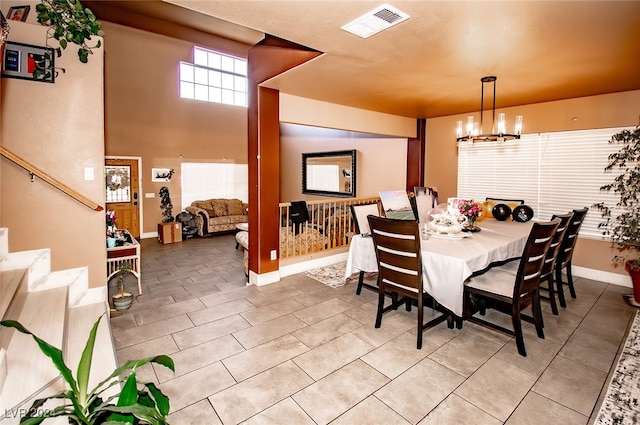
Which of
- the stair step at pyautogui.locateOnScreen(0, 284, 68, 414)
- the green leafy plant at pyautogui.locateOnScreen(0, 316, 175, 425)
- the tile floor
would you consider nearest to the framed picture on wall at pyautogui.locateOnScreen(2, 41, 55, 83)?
the stair step at pyautogui.locateOnScreen(0, 284, 68, 414)

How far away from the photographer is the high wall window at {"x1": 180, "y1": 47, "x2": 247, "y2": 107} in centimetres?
845

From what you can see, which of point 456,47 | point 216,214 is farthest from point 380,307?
point 216,214

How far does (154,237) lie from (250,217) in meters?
4.73

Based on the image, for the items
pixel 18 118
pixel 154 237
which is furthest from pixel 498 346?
pixel 154 237

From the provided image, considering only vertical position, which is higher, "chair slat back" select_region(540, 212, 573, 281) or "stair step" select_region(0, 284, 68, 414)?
"chair slat back" select_region(540, 212, 573, 281)

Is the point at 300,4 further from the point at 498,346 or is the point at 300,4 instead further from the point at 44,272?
the point at 44,272

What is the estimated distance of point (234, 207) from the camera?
8.57 metres

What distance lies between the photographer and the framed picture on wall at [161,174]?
7.95m

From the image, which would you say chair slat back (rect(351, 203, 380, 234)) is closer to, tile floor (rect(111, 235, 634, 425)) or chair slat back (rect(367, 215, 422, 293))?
tile floor (rect(111, 235, 634, 425))

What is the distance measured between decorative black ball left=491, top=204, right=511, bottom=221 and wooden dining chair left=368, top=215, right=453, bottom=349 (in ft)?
7.39

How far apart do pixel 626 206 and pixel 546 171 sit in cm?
106

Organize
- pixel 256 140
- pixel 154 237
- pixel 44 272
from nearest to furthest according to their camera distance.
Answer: pixel 44 272, pixel 256 140, pixel 154 237

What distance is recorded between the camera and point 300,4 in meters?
2.11

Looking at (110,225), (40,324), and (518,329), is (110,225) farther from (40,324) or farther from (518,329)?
(518,329)
